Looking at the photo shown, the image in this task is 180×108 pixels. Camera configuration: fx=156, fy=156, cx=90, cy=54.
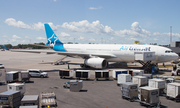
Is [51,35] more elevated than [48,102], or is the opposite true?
[51,35]

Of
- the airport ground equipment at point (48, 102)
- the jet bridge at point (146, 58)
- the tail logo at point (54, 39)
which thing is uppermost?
the tail logo at point (54, 39)

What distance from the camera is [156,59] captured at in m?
30.8

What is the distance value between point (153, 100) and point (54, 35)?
3479 cm

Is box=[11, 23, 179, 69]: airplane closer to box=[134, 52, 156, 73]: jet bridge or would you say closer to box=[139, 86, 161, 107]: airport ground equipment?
box=[134, 52, 156, 73]: jet bridge

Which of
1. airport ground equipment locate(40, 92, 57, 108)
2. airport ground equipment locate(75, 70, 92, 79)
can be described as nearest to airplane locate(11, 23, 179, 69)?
airport ground equipment locate(75, 70, 92, 79)

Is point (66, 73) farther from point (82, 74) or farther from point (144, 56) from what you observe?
point (144, 56)

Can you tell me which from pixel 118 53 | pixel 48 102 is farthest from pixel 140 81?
pixel 118 53

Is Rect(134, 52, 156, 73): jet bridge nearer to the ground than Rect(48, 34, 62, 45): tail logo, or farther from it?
nearer to the ground

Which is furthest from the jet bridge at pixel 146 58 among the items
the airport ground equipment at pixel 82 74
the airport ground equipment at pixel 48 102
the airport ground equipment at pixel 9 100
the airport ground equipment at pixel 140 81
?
the airport ground equipment at pixel 9 100

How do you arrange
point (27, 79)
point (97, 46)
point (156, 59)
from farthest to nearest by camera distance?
point (97, 46), point (156, 59), point (27, 79)

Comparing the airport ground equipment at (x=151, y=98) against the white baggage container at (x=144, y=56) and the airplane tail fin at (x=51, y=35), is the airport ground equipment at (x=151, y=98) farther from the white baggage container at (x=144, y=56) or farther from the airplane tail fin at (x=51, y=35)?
the airplane tail fin at (x=51, y=35)


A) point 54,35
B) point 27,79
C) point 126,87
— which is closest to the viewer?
point 126,87

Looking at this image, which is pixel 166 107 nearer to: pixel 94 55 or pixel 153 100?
pixel 153 100

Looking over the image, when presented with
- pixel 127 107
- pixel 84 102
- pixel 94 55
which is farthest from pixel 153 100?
pixel 94 55
